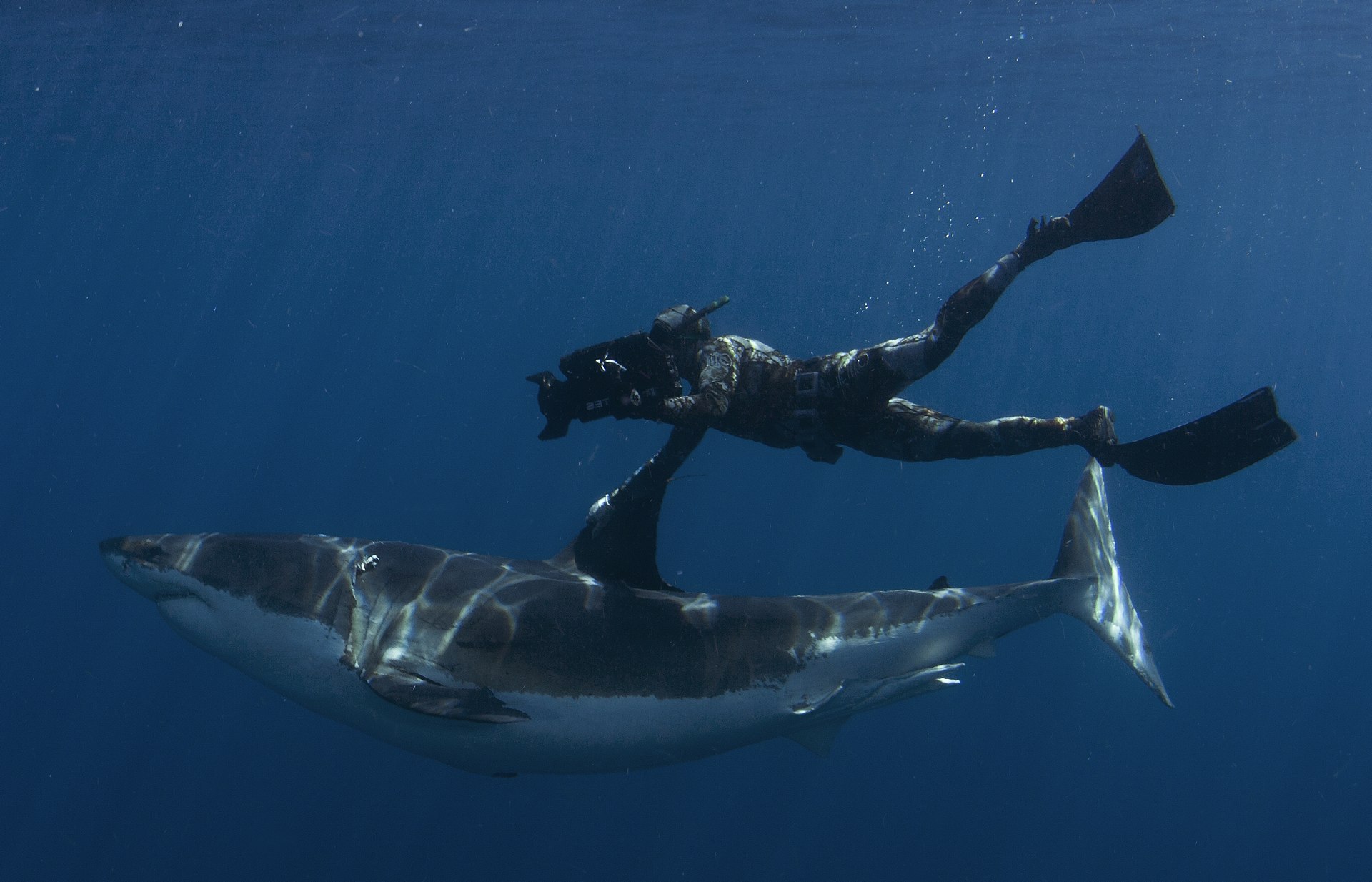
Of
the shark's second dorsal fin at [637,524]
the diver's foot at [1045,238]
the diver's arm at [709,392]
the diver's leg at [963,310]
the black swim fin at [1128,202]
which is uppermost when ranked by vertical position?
the black swim fin at [1128,202]

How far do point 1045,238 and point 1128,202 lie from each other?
53 centimetres

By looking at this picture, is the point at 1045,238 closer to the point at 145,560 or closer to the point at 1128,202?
the point at 1128,202

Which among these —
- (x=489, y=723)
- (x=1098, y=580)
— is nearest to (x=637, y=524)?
(x=489, y=723)

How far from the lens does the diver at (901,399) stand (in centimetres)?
507

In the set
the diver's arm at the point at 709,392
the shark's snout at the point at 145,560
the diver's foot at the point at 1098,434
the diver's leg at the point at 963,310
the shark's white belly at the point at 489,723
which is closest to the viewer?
the shark's white belly at the point at 489,723

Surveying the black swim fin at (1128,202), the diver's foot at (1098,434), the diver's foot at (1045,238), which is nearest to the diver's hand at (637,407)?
the diver's foot at (1045,238)

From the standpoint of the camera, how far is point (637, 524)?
554cm

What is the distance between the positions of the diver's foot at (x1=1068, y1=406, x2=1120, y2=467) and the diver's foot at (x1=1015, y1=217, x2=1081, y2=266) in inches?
45.1

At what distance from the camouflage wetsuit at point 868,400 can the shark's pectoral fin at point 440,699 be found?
1984mm

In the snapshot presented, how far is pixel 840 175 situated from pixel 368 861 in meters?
45.5

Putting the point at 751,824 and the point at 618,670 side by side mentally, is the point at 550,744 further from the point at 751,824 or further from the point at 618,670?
the point at 751,824

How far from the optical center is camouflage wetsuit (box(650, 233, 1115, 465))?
5.48m

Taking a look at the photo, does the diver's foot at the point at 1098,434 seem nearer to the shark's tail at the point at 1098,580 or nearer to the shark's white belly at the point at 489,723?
the shark's tail at the point at 1098,580

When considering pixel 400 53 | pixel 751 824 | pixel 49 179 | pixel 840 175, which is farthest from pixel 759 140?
pixel 49 179
